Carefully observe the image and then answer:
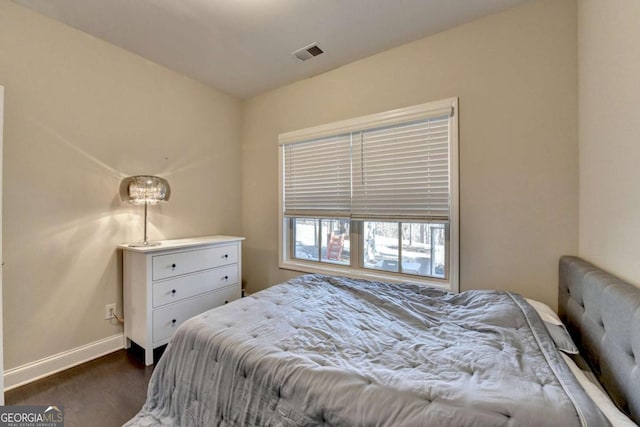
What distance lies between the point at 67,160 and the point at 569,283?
11.4 feet

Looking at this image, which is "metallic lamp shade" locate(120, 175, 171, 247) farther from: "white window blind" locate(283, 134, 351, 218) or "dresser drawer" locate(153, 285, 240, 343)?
"white window blind" locate(283, 134, 351, 218)

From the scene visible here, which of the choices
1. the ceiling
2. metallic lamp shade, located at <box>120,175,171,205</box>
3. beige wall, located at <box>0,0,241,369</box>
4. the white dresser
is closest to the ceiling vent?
the ceiling

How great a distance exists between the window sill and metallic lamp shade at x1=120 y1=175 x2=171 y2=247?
4.47 ft

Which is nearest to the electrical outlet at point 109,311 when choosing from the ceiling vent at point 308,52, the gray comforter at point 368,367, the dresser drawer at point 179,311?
the dresser drawer at point 179,311

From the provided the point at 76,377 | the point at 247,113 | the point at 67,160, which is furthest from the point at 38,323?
the point at 247,113

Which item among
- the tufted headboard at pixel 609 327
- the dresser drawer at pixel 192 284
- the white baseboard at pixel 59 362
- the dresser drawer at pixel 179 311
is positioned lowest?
the white baseboard at pixel 59 362

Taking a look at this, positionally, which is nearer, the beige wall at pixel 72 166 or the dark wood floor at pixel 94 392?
the dark wood floor at pixel 94 392

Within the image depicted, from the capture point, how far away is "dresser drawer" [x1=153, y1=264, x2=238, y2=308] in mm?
2150

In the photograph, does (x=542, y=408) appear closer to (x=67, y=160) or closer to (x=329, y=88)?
(x=329, y=88)

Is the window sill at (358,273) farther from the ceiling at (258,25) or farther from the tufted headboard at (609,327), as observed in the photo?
the ceiling at (258,25)

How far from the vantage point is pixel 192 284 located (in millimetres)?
2369

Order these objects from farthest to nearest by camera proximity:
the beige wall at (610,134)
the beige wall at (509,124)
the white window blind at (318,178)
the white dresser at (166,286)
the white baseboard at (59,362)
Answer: the white window blind at (318,178) → the white dresser at (166,286) → the white baseboard at (59,362) → the beige wall at (509,124) → the beige wall at (610,134)

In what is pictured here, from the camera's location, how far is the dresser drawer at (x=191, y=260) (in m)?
2.14

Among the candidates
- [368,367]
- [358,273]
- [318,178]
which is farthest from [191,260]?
[368,367]
